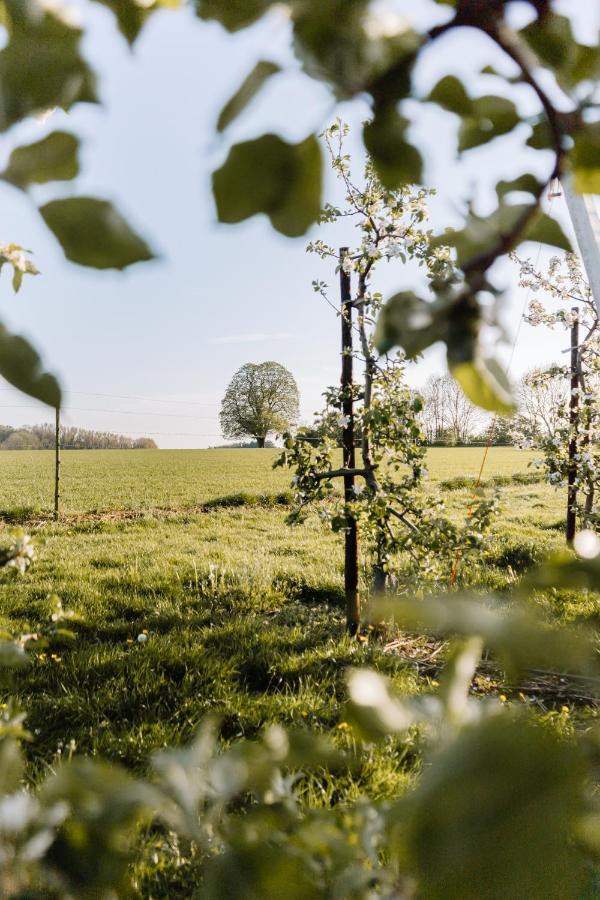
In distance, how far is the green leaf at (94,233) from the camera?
0.31 metres

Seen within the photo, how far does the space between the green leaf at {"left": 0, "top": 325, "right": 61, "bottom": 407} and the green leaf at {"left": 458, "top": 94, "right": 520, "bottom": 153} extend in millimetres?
345

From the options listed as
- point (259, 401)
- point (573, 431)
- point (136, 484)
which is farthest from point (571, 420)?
point (259, 401)

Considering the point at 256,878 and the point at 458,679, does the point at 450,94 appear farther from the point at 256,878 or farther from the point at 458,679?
the point at 256,878

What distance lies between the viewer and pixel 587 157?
1.04 ft

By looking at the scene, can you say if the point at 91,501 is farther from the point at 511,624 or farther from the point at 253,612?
the point at 511,624

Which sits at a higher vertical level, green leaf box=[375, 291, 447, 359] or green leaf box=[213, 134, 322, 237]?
green leaf box=[213, 134, 322, 237]

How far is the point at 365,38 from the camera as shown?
12.6 inches

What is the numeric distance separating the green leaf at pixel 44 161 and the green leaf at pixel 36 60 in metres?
0.02

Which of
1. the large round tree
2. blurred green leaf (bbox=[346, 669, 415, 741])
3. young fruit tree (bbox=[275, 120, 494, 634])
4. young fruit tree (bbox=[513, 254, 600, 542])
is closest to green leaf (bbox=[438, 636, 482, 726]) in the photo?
blurred green leaf (bbox=[346, 669, 415, 741])

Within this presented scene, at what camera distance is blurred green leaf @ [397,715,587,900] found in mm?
183

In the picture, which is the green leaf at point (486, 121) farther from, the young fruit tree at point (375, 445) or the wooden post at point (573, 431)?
the wooden post at point (573, 431)

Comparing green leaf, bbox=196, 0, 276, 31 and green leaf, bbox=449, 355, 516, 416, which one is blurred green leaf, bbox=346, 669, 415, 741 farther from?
green leaf, bbox=196, 0, 276, 31

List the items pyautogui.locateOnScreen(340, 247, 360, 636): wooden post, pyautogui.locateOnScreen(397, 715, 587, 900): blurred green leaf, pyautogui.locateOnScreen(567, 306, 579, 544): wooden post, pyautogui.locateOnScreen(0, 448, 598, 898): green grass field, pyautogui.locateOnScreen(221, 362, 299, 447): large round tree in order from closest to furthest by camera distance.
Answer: pyautogui.locateOnScreen(397, 715, 587, 900): blurred green leaf < pyautogui.locateOnScreen(0, 448, 598, 898): green grass field < pyautogui.locateOnScreen(340, 247, 360, 636): wooden post < pyautogui.locateOnScreen(567, 306, 579, 544): wooden post < pyautogui.locateOnScreen(221, 362, 299, 447): large round tree

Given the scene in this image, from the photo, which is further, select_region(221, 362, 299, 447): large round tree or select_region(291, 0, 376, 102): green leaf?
select_region(221, 362, 299, 447): large round tree
